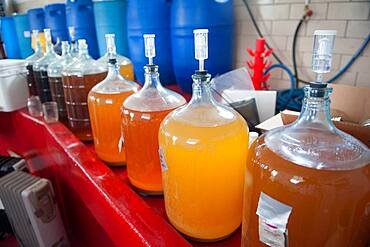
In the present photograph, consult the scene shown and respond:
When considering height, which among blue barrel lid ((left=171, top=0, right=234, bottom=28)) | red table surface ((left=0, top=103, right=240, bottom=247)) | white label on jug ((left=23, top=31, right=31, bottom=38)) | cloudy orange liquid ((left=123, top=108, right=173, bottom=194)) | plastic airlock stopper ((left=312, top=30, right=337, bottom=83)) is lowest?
red table surface ((left=0, top=103, right=240, bottom=247))

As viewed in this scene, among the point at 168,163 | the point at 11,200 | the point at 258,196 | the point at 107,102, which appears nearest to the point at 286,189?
the point at 258,196

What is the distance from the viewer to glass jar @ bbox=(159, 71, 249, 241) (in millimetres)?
550

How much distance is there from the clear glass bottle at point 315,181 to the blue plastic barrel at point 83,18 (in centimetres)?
189

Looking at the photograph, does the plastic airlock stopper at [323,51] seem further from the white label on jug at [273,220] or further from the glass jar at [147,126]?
the glass jar at [147,126]

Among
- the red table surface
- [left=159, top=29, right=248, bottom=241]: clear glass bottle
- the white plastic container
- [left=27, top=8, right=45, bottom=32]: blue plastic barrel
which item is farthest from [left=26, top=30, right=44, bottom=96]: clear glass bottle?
[left=159, top=29, right=248, bottom=241]: clear glass bottle

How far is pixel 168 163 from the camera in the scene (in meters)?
0.60

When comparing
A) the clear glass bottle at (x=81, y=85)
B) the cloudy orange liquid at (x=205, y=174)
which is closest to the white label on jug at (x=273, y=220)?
the cloudy orange liquid at (x=205, y=174)

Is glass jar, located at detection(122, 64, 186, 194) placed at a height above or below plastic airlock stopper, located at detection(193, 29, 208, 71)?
below

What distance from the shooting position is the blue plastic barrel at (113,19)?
1.75 metres

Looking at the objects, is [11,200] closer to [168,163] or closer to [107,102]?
[107,102]

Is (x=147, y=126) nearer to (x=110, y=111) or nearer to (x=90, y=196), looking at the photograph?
(x=110, y=111)

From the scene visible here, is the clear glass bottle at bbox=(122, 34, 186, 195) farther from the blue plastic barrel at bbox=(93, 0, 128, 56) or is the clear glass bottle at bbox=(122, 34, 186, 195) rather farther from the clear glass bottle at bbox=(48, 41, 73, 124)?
the blue plastic barrel at bbox=(93, 0, 128, 56)

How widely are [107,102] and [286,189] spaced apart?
0.66 metres

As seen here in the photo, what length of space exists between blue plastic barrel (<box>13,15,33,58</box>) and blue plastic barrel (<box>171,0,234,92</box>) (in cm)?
214
